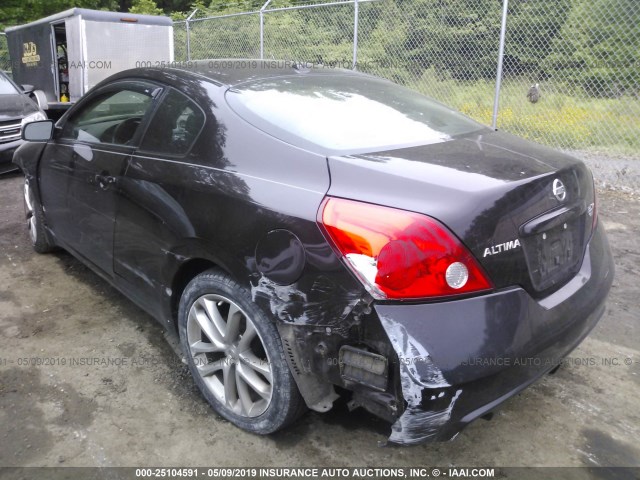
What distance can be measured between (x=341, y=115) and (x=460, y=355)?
4.22 ft

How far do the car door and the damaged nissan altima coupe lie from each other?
31 mm

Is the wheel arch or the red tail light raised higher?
the red tail light

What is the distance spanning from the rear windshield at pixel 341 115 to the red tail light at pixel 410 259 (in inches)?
20.5

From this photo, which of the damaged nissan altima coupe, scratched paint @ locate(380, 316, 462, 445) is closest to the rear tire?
the damaged nissan altima coupe

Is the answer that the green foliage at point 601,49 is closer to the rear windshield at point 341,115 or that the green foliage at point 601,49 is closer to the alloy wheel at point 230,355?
the rear windshield at point 341,115

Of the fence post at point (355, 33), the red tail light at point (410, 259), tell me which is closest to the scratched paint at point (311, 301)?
the red tail light at point (410, 259)

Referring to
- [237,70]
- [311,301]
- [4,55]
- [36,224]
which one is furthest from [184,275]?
[4,55]

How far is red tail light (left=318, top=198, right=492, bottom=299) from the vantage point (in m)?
1.78

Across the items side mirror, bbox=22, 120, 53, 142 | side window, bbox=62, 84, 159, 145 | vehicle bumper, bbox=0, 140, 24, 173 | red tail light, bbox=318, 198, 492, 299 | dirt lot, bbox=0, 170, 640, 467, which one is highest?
side window, bbox=62, 84, 159, 145

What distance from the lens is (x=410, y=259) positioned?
178cm

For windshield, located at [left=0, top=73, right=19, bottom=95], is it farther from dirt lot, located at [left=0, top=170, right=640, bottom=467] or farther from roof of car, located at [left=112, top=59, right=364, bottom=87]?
roof of car, located at [left=112, top=59, right=364, bottom=87]

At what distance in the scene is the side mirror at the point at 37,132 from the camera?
3.55 meters

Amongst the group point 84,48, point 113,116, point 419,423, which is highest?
point 84,48

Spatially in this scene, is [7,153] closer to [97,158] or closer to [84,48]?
[84,48]
